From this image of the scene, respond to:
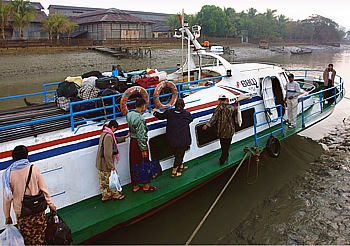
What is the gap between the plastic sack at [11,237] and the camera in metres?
3.92

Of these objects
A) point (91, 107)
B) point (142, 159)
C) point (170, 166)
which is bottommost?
point (170, 166)

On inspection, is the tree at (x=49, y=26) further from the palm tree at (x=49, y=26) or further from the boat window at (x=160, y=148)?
the boat window at (x=160, y=148)

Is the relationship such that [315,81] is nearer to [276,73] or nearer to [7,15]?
[276,73]

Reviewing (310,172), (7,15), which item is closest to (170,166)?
(310,172)

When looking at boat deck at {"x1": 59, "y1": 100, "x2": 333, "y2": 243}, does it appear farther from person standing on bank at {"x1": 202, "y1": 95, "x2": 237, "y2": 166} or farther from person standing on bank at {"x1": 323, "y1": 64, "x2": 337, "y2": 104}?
person standing on bank at {"x1": 323, "y1": 64, "x2": 337, "y2": 104}

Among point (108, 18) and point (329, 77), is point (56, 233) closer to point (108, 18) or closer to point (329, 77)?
point (329, 77)

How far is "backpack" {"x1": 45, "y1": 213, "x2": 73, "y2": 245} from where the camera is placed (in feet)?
13.4

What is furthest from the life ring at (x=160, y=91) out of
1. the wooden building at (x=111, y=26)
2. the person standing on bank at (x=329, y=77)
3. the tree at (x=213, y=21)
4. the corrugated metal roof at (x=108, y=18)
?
the tree at (x=213, y=21)

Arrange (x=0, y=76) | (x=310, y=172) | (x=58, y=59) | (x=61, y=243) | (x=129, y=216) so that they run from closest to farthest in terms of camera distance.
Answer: (x=61, y=243) → (x=129, y=216) → (x=310, y=172) → (x=0, y=76) → (x=58, y=59)

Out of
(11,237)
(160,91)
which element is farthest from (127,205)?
(160,91)

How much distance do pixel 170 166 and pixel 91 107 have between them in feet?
6.33

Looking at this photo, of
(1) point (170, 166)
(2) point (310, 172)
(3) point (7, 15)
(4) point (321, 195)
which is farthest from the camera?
(3) point (7, 15)

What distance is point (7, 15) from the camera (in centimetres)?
3628

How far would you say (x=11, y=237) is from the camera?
3926mm
